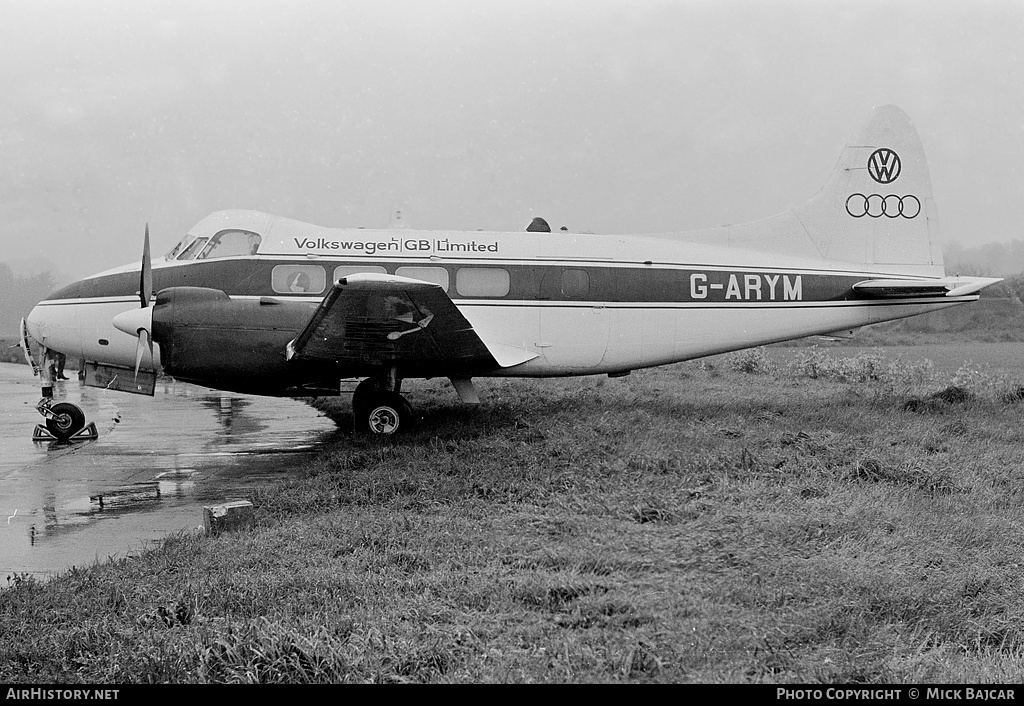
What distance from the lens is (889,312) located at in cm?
1349

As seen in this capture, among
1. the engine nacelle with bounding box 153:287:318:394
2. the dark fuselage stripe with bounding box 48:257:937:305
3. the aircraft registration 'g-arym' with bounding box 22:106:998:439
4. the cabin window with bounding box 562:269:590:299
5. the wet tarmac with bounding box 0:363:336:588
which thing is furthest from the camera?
the cabin window with bounding box 562:269:590:299

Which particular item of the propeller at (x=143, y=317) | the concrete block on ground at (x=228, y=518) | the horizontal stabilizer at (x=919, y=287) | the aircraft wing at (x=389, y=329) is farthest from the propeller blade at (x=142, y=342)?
the horizontal stabilizer at (x=919, y=287)

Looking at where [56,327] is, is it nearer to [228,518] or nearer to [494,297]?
[494,297]

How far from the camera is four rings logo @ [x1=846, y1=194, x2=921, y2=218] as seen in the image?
44.8ft

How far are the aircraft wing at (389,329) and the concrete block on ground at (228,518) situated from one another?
3.03 m

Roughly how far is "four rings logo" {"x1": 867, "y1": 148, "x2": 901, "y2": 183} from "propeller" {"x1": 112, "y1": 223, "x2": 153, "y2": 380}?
10.9 meters

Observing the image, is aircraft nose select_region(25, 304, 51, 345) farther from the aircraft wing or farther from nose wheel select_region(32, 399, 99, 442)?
the aircraft wing

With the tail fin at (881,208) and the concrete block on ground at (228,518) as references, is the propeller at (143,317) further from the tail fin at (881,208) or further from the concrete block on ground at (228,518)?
the tail fin at (881,208)

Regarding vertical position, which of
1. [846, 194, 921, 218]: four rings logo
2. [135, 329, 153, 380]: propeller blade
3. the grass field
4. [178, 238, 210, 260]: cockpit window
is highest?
[846, 194, 921, 218]: four rings logo

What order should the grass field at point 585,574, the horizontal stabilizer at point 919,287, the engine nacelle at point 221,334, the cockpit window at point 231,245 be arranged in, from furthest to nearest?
the horizontal stabilizer at point 919,287
the cockpit window at point 231,245
the engine nacelle at point 221,334
the grass field at point 585,574

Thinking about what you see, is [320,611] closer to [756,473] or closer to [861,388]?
[756,473]

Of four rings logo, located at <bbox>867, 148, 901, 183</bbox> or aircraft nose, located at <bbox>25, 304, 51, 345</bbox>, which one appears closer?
aircraft nose, located at <bbox>25, 304, 51, 345</bbox>

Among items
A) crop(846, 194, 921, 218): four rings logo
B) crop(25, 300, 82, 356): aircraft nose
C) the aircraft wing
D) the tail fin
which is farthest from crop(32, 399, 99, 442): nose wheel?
crop(846, 194, 921, 218): four rings logo

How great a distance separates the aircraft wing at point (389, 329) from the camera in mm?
9844
